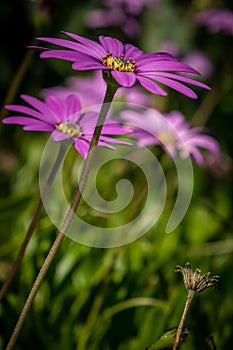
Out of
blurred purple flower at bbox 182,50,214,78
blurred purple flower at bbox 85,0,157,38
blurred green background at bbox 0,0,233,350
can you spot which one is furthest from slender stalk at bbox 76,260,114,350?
blurred purple flower at bbox 182,50,214,78

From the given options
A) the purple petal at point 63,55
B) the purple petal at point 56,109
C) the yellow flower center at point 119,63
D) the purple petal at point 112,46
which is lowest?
the purple petal at point 63,55

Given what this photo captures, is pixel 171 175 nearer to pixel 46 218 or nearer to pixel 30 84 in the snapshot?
pixel 46 218

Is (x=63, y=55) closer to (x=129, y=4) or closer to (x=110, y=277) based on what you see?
(x=110, y=277)

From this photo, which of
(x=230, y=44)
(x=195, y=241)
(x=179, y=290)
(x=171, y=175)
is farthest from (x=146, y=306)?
(x=230, y=44)

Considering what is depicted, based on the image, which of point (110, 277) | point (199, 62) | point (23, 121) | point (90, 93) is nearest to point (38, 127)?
point (23, 121)

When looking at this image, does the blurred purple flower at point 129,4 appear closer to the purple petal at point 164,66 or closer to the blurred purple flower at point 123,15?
the blurred purple flower at point 123,15

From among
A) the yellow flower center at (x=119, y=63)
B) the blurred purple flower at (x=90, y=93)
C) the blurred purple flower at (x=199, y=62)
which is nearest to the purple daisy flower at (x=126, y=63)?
the yellow flower center at (x=119, y=63)

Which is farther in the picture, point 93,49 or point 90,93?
point 90,93
